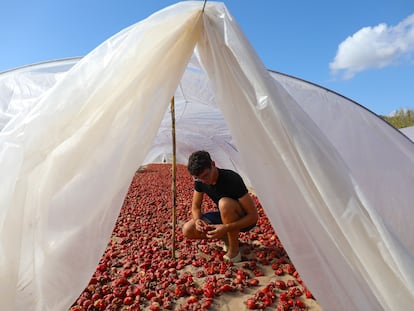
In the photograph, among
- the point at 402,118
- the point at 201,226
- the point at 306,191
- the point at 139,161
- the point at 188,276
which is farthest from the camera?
the point at 402,118

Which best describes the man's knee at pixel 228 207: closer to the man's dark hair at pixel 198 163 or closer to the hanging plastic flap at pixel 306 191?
the man's dark hair at pixel 198 163

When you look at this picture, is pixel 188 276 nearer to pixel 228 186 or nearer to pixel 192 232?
pixel 192 232

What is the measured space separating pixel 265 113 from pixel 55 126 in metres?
0.98

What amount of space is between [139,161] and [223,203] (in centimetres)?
109

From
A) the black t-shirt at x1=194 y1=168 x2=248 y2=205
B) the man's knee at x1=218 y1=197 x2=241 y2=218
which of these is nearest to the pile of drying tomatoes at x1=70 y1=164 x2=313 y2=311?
the man's knee at x1=218 y1=197 x2=241 y2=218

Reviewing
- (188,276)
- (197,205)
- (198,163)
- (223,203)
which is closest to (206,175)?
(198,163)

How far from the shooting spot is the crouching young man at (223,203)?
2.26 meters

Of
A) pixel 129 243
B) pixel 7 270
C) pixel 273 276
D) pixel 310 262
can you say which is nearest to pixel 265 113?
pixel 310 262

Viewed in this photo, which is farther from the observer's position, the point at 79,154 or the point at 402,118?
the point at 402,118

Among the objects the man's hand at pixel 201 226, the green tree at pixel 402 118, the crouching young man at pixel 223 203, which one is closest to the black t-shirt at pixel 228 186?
the crouching young man at pixel 223 203

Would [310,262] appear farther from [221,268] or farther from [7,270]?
[7,270]

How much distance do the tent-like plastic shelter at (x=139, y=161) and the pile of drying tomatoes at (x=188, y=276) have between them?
2.34 ft

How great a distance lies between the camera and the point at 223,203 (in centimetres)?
243

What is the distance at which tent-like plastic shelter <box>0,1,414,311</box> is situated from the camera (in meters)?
1.24
